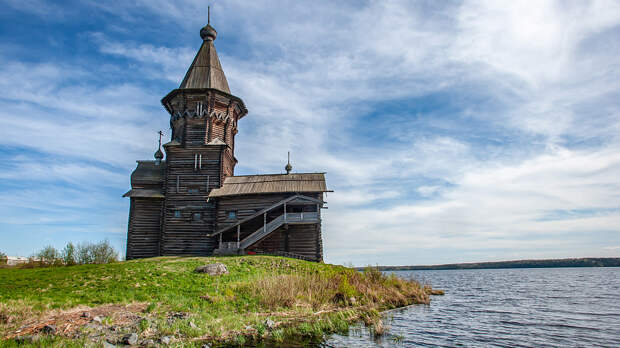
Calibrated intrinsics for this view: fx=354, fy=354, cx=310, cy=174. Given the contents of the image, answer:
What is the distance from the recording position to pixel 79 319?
9648 millimetres

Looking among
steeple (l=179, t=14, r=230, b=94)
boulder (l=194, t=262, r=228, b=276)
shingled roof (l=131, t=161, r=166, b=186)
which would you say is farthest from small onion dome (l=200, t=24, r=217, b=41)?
boulder (l=194, t=262, r=228, b=276)

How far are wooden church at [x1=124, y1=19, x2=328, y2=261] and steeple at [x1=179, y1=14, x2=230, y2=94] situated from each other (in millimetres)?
155

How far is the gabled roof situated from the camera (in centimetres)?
3359

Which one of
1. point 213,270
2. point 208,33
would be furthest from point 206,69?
point 213,270

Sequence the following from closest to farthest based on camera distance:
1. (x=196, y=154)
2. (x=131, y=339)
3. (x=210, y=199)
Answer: (x=131, y=339) < (x=210, y=199) < (x=196, y=154)

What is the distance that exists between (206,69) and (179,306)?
2814 cm

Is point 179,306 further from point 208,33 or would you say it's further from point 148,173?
point 208,33

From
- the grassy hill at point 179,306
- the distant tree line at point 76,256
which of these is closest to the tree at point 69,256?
the distant tree line at point 76,256

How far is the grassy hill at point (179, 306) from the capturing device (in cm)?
909

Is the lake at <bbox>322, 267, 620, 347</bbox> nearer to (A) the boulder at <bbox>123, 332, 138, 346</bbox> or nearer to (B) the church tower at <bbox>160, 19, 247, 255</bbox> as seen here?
(A) the boulder at <bbox>123, 332, 138, 346</bbox>

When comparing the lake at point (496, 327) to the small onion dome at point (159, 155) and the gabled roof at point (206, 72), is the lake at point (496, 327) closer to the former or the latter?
the gabled roof at point (206, 72)

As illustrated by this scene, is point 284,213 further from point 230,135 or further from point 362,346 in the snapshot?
point 362,346

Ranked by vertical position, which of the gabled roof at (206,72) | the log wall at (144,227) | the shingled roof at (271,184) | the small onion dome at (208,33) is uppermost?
the small onion dome at (208,33)

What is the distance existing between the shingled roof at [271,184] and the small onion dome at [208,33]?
649 inches
